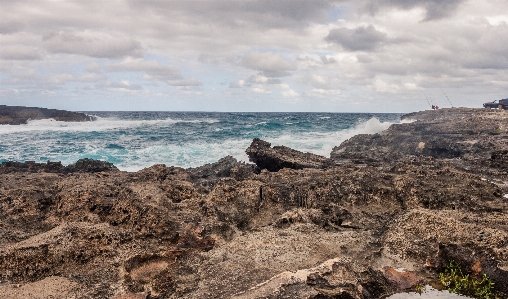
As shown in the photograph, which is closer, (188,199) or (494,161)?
(188,199)

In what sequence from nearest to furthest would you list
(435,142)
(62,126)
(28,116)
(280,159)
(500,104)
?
(280,159) → (435,142) → (500,104) → (62,126) → (28,116)

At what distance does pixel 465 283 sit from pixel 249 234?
2716 millimetres

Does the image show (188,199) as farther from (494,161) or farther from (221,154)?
(221,154)

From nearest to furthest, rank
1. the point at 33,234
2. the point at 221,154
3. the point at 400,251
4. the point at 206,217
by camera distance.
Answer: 1. the point at 400,251
2. the point at 33,234
3. the point at 206,217
4. the point at 221,154

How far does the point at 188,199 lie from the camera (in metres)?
6.20

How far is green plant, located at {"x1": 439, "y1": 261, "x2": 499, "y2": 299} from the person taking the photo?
3.90m

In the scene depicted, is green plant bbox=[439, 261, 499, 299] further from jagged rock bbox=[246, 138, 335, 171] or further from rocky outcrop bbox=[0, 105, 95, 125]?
rocky outcrop bbox=[0, 105, 95, 125]

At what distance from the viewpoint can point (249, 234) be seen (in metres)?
5.11

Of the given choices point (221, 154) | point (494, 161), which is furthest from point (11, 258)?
point (221, 154)

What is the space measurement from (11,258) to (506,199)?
24.5 ft

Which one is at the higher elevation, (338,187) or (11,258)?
(338,187)

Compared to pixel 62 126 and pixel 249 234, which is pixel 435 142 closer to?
pixel 249 234

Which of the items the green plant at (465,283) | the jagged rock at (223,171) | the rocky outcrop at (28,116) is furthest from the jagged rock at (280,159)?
the rocky outcrop at (28,116)

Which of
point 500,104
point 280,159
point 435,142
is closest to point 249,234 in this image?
point 280,159
